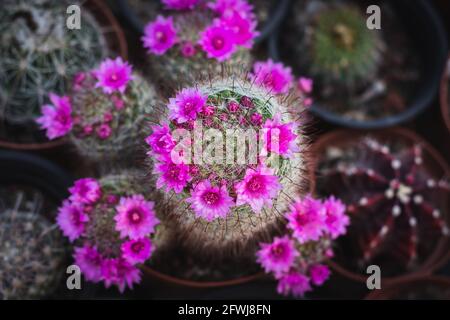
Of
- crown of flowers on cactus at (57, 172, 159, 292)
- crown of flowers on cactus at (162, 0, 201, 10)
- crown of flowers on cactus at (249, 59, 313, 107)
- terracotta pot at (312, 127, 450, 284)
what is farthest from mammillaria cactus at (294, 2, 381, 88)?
crown of flowers on cactus at (57, 172, 159, 292)

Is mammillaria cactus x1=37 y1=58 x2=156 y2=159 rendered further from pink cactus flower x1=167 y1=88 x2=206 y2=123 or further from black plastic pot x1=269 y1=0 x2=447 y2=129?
black plastic pot x1=269 y1=0 x2=447 y2=129

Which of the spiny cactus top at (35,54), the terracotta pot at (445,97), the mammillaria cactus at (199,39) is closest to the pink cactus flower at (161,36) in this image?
the mammillaria cactus at (199,39)

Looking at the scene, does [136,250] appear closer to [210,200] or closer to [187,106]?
[210,200]

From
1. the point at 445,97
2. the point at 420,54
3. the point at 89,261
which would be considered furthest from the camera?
the point at 420,54

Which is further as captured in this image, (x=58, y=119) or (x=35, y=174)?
(x=35, y=174)

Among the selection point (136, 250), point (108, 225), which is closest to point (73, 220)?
point (108, 225)
